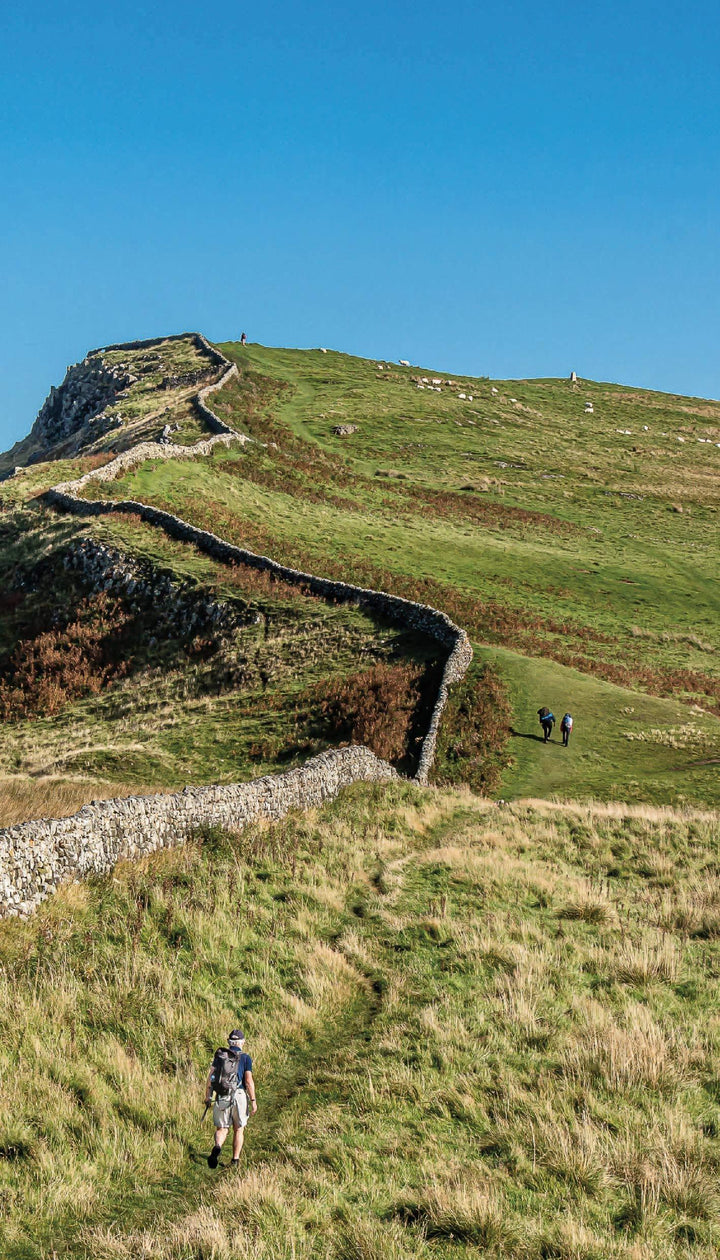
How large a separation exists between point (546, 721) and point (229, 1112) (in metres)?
23.2

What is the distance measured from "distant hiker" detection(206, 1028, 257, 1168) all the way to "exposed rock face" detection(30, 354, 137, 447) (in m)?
90.8

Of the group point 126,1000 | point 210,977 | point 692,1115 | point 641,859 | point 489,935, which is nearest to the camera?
point 692,1115

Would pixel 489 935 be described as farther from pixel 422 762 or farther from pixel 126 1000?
pixel 422 762

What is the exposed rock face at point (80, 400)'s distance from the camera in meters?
104

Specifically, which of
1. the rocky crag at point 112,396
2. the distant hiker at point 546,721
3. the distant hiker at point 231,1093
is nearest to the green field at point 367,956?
the distant hiker at point 231,1093

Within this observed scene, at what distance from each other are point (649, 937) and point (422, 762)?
13818mm

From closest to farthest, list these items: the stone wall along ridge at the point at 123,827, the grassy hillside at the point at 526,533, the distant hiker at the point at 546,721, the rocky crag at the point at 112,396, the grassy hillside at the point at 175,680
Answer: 1. the stone wall along ridge at the point at 123,827
2. the grassy hillside at the point at 175,680
3. the distant hiker at the point at 546,721
4. the grassy hillside at the point at 526,533
5. the rocky crag at the point at 112,396

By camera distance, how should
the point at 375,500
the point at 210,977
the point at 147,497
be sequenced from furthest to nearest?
1. the point at 375,500
2. the point at 147,497
3. the point at 210,977

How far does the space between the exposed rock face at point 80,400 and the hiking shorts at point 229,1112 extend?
91043 mm

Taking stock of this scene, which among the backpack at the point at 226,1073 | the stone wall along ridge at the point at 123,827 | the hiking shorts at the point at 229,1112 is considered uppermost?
the stone wall along ridge at the point at 123,827

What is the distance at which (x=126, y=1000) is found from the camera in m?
11.1

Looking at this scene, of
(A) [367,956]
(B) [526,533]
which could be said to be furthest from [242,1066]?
(B) [526,533]

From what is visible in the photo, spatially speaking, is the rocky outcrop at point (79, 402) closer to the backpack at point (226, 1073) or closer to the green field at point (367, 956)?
the green field at point (367, 956)

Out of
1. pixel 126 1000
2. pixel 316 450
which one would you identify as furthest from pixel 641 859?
pixel 316 450
